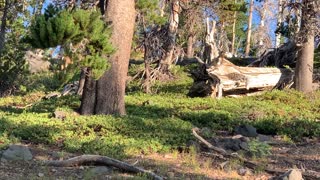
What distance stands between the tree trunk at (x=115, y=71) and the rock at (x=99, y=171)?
381cm

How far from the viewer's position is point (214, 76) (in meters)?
13.6

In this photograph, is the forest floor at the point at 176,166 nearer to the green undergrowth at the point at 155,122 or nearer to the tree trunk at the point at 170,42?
the green undergrowth at the point at 155,122

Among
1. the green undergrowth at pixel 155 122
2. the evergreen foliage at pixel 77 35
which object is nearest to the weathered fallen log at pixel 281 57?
the green undergrowth at pixel 155 122

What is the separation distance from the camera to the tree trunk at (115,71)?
9.59m

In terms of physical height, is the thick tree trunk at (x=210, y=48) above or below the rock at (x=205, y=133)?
above

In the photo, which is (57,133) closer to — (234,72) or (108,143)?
(108,143)

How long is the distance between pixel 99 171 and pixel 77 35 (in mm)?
3073

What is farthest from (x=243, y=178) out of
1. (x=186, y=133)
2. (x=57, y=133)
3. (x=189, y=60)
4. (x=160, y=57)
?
(x=189, y=60)

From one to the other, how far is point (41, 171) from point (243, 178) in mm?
2781

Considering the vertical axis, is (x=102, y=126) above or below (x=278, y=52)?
below

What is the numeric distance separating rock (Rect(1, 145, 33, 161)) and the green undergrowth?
0.90m

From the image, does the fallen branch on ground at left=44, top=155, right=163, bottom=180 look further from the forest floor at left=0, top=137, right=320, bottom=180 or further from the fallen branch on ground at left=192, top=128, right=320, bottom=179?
the fallen branch on ground at left=192, top=128, right=320, bottom=179

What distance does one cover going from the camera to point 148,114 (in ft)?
34.0

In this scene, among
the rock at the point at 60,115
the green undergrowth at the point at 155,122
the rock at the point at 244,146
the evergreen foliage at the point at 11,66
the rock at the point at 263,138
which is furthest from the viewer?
the evergreen foliage at the point at 11,66
